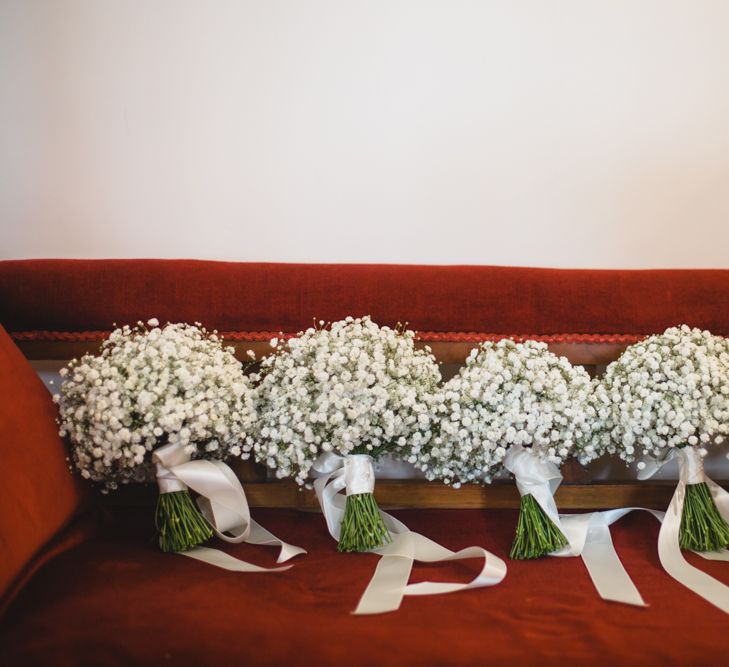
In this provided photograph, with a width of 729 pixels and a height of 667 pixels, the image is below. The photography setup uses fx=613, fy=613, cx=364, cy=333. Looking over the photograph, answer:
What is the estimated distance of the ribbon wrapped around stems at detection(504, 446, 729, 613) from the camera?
1278 mm

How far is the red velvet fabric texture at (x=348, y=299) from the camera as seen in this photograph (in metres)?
1.62

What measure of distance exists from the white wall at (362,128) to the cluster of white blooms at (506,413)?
556mm

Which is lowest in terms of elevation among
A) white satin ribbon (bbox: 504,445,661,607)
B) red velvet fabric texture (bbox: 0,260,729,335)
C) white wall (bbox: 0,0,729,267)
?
white satin ribbon (bbox: 504,445,661,607)

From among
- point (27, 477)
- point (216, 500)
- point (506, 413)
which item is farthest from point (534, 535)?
point (27, 477)

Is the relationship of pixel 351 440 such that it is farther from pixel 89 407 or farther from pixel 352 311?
pixel 89 407

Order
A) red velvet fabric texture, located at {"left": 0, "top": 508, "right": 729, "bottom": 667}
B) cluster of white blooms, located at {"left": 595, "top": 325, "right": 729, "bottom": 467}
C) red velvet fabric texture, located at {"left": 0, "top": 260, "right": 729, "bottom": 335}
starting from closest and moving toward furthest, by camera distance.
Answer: red velvet fabric texture, located at {"left": 0, "top": 508, "right": 729, "bottom": 667}, cluster of white blooms, located at {"left": 595, "top": 325, "right": 729, "bottom": 467}, red velvet fabric texture, located at {"left": 0, "top": 260, "right": 729, "bottom": 335}

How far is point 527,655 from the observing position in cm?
96

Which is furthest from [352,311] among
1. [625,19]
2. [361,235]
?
[625,19]

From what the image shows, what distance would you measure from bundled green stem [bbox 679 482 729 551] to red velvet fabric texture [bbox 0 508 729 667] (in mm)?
56

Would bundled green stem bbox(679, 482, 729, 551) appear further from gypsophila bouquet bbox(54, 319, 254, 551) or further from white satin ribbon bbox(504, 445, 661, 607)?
gypsophila bouquet bbox(54, 319, 254, 551)

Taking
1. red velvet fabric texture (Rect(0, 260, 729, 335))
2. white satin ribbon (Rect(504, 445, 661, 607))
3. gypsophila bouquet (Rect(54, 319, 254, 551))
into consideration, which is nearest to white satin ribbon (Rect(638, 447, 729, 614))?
white satin ribbon (Rect(504, 445, 661, 607))

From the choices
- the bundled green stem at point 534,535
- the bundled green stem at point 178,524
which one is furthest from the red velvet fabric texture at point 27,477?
the bundled green stem at point 534,535

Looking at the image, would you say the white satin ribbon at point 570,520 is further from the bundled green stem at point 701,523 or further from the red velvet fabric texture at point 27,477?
the red velvet fabric texture at point 27,477

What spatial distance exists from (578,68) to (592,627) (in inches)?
60.6
